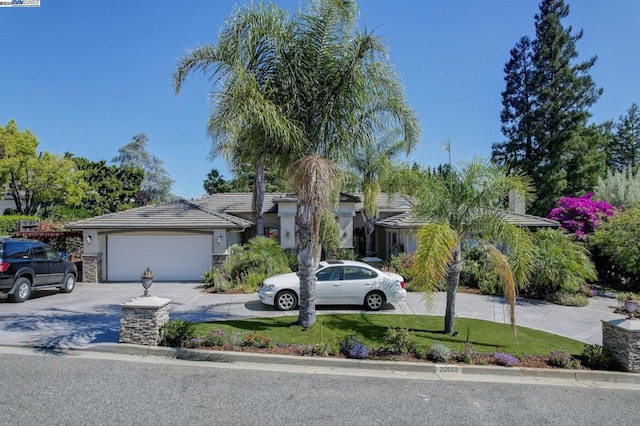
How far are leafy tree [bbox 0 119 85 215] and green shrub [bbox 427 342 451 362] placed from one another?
32.2 meters

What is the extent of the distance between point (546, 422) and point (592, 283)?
15.0 metres

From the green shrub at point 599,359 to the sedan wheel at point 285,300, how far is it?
7280mm

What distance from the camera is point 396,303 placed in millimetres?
12828

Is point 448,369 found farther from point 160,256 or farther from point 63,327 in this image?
point 160,256

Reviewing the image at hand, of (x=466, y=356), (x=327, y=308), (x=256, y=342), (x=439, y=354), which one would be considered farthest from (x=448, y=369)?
(x=327, y=308)

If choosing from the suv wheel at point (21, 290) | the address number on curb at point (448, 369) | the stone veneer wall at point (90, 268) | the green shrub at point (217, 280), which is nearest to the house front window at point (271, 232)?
the green shrub at point (217, 280)

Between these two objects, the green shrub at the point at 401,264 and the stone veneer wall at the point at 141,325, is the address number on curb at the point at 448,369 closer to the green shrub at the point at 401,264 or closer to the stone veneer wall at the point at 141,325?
the stone veneer wall at the point at 141,325

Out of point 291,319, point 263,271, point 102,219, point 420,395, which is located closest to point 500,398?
point 420,395

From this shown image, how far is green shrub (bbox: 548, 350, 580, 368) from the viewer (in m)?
7.49

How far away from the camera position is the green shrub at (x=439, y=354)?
295 inches

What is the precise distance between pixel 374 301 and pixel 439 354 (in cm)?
415

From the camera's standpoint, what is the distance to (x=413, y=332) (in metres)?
9.28

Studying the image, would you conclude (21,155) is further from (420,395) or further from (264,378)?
(420,395)

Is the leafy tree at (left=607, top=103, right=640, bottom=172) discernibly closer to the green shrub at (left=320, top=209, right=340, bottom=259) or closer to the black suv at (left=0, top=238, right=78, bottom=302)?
the green shrub at (left=320, top=209, right=340, bottom=259)
